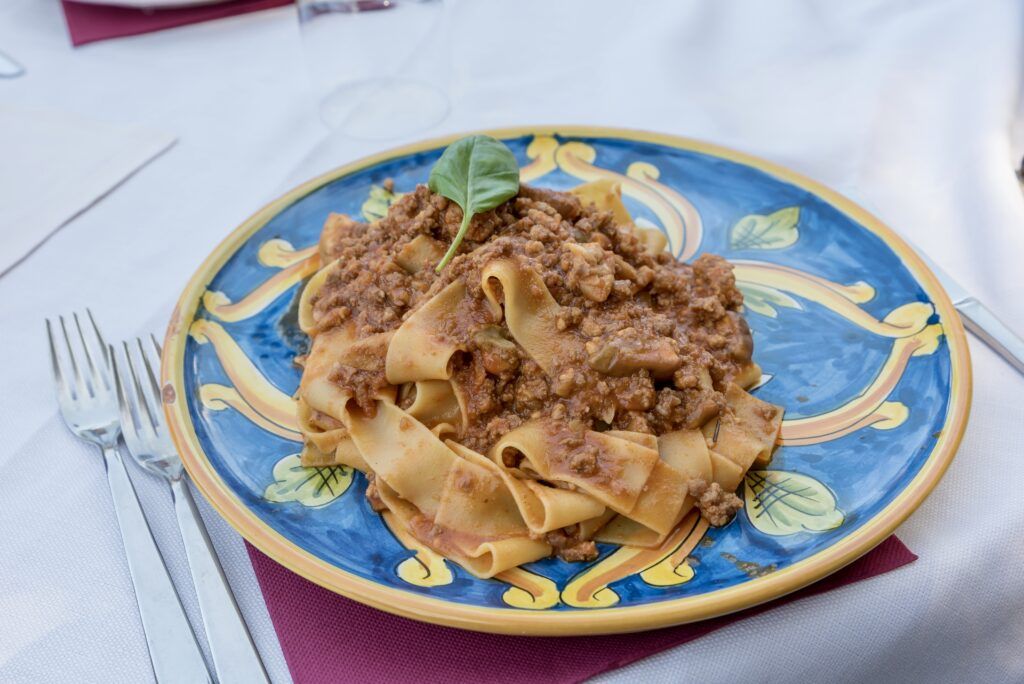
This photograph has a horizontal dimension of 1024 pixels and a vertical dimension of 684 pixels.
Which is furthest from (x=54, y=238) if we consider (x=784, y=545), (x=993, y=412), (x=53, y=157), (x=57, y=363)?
(x=993, y=412)

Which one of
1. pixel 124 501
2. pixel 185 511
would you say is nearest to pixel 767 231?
pixel 185 511

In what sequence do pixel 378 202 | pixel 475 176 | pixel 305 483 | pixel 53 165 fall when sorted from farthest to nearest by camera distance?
1. pixel 53 165
2. pixel 378 202
3. pixel 475 176
4. pixel 305 483

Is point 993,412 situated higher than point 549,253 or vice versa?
point 549,253

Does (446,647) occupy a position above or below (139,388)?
below

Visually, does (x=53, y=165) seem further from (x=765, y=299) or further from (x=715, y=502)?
(x=715, y=502)

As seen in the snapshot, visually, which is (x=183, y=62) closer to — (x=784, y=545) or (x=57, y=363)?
(x=57, y=363)

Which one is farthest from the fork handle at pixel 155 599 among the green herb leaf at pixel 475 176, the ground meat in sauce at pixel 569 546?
the green herb leaf at pixel 475 176
